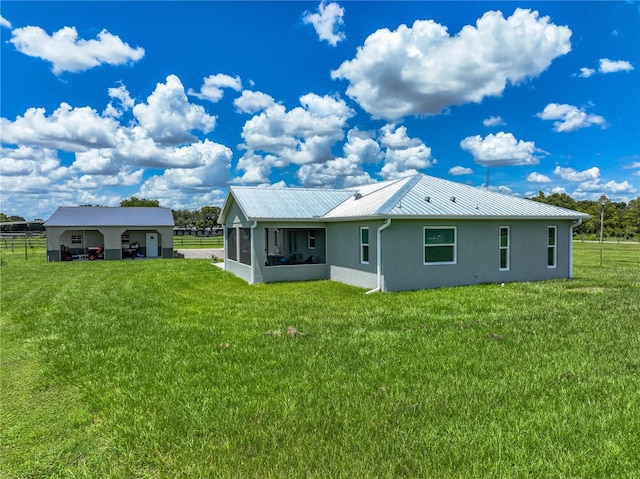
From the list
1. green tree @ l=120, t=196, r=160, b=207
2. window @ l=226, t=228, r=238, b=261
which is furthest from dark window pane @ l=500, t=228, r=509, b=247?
green tree @ l=120, t=196, r=160, b=207

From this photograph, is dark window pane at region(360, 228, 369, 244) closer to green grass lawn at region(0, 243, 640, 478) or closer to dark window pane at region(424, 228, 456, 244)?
dark window pane at region(424, 228, 456, 244)

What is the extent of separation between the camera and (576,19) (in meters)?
15.7

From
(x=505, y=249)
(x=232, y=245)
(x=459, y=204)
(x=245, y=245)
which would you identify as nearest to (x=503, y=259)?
(x=505, y=249)

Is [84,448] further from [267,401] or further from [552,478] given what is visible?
[552,478]

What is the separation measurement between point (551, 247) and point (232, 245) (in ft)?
44.6

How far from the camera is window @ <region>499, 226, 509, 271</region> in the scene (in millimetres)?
14312

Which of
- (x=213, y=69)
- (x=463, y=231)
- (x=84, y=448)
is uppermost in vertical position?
(x=213, y=69)

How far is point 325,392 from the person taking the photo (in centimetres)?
486

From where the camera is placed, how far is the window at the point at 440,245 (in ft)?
43.4

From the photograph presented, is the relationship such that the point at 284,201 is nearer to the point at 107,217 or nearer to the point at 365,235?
the point at 365,235

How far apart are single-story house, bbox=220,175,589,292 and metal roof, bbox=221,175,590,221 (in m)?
0.04

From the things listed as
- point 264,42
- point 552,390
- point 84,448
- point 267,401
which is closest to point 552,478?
point 552,390

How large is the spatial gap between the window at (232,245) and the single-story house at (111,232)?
1145 centimetres

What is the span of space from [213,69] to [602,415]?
761 inches
